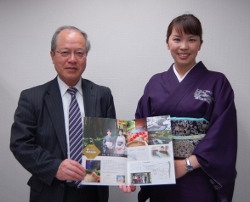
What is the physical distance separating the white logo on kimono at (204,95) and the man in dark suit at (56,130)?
1.73 ft

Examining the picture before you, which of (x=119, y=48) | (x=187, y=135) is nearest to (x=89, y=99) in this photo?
(x=187, y=135)

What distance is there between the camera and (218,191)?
1.27m

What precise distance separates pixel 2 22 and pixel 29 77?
1.62 feet

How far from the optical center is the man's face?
1.32 metres

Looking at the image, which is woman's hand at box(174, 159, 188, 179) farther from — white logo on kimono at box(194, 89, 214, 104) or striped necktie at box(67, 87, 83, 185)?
striped necktie at box(67, 87, 83, 185)

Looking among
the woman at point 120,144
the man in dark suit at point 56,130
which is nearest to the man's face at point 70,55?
the man in dark suit at point 56,130

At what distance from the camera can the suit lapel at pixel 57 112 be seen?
1.27 metres

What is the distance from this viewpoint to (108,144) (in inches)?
48.2

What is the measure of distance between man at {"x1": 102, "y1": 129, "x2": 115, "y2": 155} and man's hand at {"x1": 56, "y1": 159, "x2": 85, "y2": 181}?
0.45 feet

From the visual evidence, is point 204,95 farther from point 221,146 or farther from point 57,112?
point 57,112

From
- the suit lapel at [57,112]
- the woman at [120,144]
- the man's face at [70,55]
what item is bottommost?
the woman at [120,144]

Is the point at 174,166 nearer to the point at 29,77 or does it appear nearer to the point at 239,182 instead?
the point at 239,182

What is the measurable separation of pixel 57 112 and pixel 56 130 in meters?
0.10

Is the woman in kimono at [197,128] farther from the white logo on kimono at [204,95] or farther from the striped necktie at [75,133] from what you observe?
the striped necktie at [75,133]
